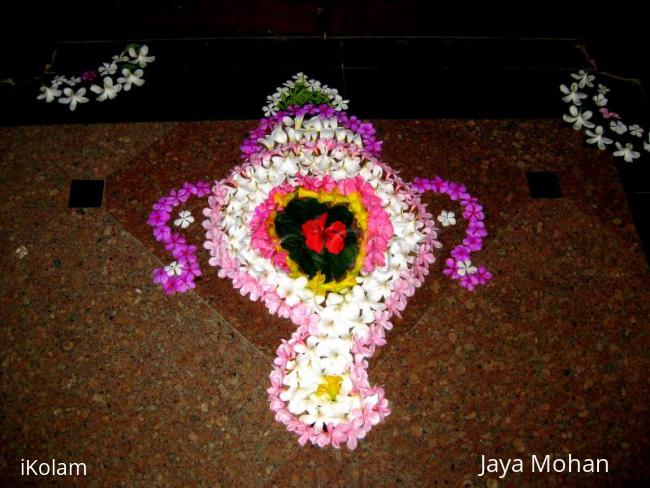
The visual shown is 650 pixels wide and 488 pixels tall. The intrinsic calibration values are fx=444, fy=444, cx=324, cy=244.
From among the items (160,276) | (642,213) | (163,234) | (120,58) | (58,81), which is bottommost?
(160,276)

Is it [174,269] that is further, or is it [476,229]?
[476,229]

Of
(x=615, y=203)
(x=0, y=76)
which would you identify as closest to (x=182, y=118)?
(x=0, y=76)

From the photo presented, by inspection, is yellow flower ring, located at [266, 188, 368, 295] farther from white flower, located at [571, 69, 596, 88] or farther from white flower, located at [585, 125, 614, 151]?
white flower, located at [571, 69, 596, 88]

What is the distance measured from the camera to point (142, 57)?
2.65 metres

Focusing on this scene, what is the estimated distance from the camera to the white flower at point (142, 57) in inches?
104

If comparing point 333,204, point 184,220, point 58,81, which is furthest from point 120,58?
point 333,204

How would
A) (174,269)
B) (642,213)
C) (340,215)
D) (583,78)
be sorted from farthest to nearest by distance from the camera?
(583,78) → (642,213) → (174,269) → (340,215)

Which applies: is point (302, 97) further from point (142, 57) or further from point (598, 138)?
point (598, 138)

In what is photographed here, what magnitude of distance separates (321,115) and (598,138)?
1563mm

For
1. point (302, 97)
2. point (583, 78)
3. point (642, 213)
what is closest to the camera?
point (642, 213)

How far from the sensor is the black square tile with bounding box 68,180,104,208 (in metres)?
2.27

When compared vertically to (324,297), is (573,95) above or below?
above

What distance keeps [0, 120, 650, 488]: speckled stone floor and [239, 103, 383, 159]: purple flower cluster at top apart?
106mm

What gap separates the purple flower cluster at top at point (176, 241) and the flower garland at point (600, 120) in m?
2.14
